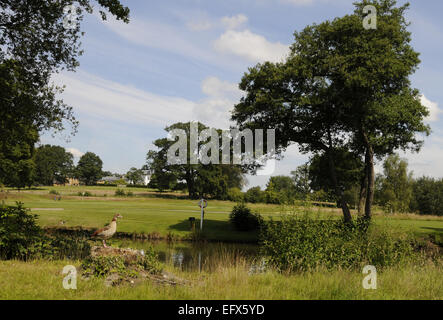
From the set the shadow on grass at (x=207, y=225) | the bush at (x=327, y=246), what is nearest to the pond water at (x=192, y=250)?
the shadow on grass at (x=207, y=225)

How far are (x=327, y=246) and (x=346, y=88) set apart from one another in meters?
16.6

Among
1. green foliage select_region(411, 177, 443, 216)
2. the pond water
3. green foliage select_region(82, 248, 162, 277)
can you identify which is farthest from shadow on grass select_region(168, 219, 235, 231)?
green foliage select_region(411, 177, 443, 216)

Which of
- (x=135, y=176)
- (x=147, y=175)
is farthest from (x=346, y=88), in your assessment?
(x=135, y=176)

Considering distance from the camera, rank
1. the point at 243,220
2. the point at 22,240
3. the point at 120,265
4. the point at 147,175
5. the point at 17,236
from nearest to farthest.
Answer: the point at 120,265, the point at 17,236, the point at 22,240, the point at 243,220, the point at 147,175

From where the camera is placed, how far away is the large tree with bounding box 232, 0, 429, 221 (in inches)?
1030

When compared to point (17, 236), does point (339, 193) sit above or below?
above

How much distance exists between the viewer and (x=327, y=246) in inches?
549

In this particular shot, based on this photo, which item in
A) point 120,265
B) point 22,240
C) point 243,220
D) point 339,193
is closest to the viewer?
point 120,265

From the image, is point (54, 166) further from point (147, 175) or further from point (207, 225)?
point (207, 225)

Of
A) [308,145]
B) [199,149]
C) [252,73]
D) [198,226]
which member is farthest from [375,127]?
[199,149]

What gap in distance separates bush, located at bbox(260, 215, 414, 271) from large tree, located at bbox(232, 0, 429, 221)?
38.7 ft

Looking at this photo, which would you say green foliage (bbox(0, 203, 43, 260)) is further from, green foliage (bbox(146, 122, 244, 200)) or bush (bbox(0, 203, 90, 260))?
green foliage (bbox(146, 122, 244, 200))

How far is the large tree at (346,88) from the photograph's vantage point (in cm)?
2617
